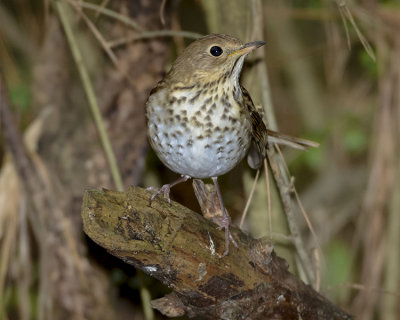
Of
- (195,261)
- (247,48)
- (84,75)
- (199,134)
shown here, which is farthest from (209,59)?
(195,261)

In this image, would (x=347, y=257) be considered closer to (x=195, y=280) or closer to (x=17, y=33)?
(x=195, y=280)

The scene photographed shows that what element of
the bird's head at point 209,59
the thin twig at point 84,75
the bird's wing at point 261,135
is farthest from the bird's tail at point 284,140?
the thin twig at point 84,75

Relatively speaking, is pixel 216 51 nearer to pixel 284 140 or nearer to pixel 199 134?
pixel 199 134

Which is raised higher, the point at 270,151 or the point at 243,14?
the point at 243,14

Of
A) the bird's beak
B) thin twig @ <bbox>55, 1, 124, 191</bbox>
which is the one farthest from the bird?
thin twig @ <bbox>55, 1, 124, 191</bbox>

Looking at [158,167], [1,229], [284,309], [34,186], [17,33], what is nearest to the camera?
[284,309]

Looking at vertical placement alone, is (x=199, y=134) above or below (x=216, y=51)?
below

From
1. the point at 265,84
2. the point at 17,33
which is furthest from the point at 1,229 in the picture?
the point at 17,33
